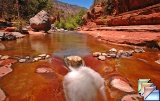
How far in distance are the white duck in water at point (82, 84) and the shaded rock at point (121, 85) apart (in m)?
0.48

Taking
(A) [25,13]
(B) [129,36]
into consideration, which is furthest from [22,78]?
(A) [25,13]

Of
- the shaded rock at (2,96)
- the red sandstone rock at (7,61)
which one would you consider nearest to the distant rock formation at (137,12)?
the red sandstone rock at (7,61)

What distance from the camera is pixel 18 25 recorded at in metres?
23.1

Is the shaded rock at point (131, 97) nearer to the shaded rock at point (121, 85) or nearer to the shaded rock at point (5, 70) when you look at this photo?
the shaded rock at point (121, 85)

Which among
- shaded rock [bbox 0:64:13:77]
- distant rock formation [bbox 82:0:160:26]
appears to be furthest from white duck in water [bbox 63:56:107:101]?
distant rock formation [bbox 82:0:160:26]

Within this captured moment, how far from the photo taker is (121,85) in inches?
229

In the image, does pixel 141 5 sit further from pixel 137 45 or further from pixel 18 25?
pixel 18 25

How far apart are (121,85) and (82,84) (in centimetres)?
157

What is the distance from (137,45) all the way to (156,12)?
4512 millimetres

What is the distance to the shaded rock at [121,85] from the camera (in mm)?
5514

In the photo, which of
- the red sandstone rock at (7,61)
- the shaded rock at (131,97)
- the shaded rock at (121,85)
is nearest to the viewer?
the shaded rock at (131,97)

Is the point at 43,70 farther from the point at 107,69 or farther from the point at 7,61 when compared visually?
the point at 107,69

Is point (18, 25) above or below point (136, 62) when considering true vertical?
above

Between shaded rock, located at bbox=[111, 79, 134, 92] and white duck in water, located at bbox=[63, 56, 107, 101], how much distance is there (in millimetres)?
483
